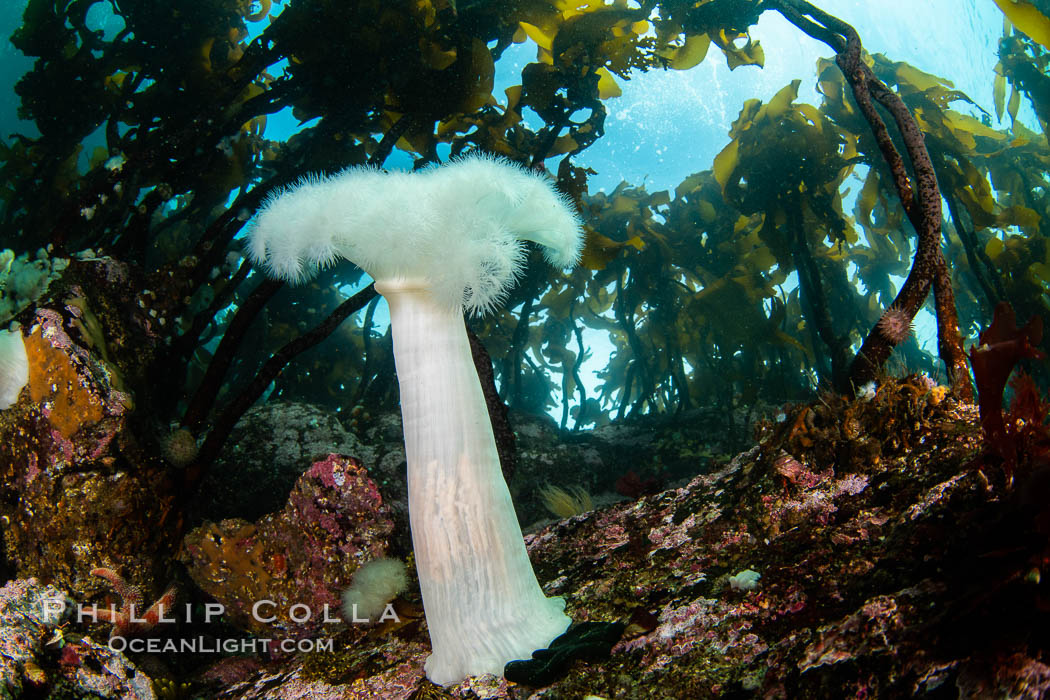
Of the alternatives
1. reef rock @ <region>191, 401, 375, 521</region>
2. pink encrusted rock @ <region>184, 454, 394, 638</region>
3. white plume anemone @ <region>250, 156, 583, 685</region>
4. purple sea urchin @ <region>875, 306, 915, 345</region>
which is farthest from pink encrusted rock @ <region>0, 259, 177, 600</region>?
purple sea urchin @ <region>875, 306, 915, 345</region>

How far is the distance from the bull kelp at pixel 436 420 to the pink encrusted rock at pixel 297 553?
0.02m

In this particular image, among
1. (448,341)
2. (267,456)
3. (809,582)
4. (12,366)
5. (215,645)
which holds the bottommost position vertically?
(809,582)

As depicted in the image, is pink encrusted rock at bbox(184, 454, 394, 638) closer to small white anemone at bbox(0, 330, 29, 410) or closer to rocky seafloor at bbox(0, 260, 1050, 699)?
rocky seafloor at bbox(0, 260, 1050, 699)

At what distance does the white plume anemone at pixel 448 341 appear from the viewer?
1921 millimetres

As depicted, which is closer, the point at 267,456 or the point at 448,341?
the point at 448,341

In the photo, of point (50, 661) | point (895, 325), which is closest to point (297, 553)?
point (50, 661)

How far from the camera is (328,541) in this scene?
287 centimetres

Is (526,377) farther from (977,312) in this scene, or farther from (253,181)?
(977,312)

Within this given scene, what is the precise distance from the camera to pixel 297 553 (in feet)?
9.43

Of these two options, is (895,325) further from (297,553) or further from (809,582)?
(297,553)

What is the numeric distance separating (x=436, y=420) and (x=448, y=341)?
1.23 ft

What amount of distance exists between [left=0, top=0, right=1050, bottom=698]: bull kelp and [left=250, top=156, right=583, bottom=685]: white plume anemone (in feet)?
0.09

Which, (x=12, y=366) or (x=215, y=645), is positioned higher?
(x=12, y=366)

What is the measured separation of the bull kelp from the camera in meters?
1.42
